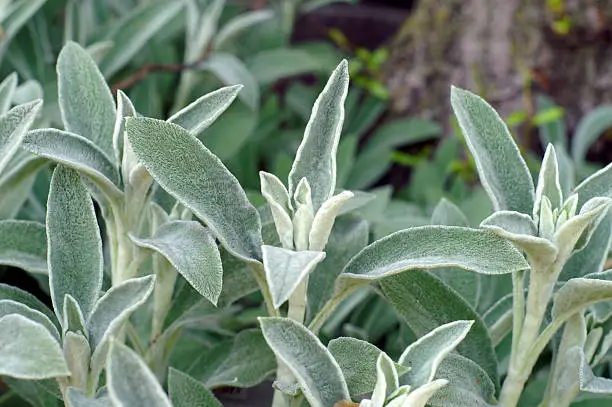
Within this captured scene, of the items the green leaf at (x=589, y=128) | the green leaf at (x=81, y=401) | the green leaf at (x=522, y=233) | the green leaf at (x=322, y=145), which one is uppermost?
the green leaf at (x=322, y=145)

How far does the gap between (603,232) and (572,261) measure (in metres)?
0.04

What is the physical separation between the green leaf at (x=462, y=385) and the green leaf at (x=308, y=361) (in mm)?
82

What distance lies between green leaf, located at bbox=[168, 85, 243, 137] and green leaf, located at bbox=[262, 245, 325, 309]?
0.15 metres

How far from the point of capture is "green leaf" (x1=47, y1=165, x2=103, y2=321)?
616mm

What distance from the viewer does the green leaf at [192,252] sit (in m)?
0.55

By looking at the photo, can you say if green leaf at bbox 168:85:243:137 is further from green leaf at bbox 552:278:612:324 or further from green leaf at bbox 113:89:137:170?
green leaf at bbox 552:278:612:324

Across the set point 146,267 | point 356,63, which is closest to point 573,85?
point 356,63

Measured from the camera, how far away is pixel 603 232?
73 centimetres

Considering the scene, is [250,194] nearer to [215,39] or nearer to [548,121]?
[215,39]

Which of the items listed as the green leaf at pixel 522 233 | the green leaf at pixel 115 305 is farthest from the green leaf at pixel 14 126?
the green leaf at pixel 522 233

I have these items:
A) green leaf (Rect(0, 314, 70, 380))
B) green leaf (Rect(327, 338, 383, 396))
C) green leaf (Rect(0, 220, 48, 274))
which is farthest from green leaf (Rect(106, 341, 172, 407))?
green leaf (Rect(0, 220, 48, 274))

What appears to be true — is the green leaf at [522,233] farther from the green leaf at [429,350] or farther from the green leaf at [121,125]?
the green leaf at [121,125]

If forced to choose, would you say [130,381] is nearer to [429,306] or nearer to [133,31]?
[429,306]

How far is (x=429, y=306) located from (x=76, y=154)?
1.01ft
